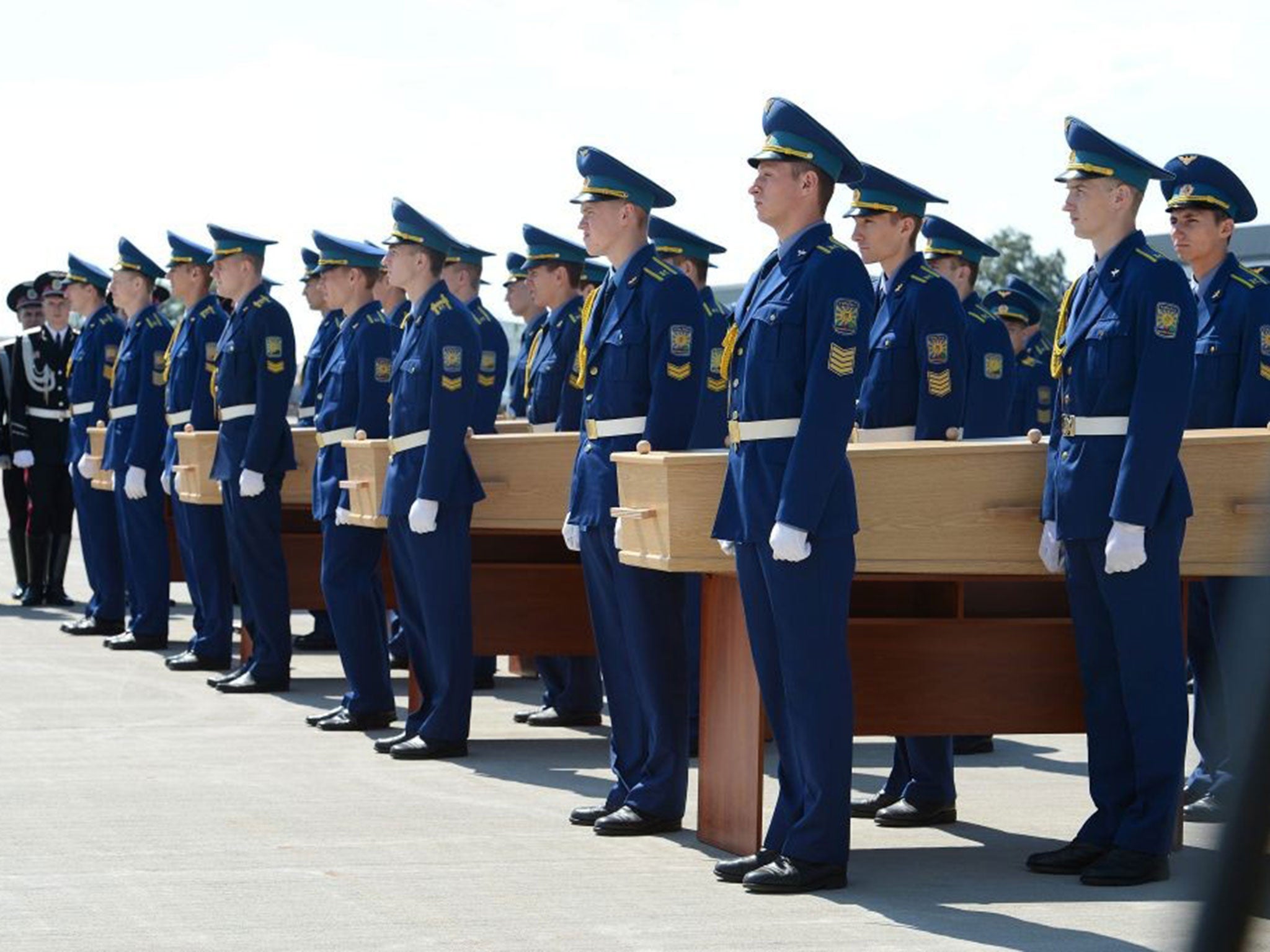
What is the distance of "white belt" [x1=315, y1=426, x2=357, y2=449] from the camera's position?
909cm

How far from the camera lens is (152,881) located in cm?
553

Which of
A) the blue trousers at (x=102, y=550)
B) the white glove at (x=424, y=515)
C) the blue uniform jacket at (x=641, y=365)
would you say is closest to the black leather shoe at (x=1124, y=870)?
the blue uniform jacket at (x=641, y=365)

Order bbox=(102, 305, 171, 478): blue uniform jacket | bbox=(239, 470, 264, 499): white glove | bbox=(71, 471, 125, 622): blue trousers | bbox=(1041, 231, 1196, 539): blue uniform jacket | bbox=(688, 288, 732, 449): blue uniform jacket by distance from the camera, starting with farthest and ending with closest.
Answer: bbox=(71, 471, 125, 622): blue trousers, bbox=(102, 305, 171, 478): blue uniform jacket, bbox=(239, 470, 264, 499): white glove, bbox=(688, 288, 732, 449): blue uniform jacket, bbox=(1041, 231, 1196, 539): blue uniform jacket

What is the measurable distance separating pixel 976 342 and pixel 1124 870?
13.3 feet

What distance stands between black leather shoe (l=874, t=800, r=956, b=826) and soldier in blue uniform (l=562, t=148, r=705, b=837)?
0.71 m

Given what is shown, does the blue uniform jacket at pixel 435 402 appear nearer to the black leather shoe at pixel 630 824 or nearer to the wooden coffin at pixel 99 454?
the black leather shoe at pixel 630 824

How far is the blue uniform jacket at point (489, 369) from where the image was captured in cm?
911

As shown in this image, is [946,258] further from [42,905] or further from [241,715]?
[42,905]

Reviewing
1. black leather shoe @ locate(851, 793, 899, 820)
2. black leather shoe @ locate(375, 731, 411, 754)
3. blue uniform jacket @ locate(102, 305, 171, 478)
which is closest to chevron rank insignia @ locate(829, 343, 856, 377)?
black leather shoe @ locate(851, 793, 899, 820)

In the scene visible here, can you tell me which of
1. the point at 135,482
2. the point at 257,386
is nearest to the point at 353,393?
the point at 257,386

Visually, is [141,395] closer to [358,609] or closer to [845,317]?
[358,609]

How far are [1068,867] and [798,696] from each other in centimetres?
101

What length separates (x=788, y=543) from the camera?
5.29 meters

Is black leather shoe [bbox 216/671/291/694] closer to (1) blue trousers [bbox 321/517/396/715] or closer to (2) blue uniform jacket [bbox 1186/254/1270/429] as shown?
(1) blue trousers [bbox 321/517/396/715]
